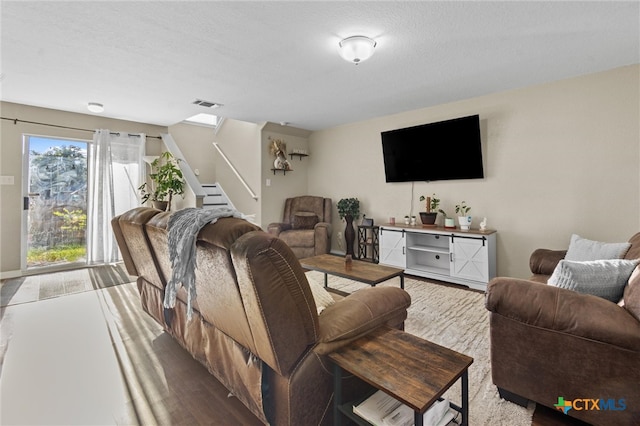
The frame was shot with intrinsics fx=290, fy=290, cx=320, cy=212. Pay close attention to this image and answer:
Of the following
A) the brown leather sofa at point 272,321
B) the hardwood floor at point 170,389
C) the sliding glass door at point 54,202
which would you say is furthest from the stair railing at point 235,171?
the brown leather sofa at point 272,321

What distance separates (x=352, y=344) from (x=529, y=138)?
3556 millimetres

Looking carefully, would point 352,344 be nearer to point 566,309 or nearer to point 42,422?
point 566,309

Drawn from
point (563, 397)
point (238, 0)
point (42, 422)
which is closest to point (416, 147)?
point (238, 0)

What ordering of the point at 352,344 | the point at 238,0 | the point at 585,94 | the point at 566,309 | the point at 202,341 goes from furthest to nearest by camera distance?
the point at 585,94 → the point at 238,0 → the point at 202,341 → the point at 566,309 → the point at 352,344

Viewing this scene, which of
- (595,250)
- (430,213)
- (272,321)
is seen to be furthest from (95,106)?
(595,250)

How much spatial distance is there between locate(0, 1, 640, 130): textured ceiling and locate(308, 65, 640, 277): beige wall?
0.83 feet

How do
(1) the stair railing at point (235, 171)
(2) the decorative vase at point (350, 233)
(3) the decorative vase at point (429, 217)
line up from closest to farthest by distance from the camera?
1. (3) the decorative vase at point (429, 217)
2. (2) the decorative vase at point (350, 233)
3. (1) the stair railing at point (235, 171)

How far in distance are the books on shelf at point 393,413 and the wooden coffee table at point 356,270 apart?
1310 mm

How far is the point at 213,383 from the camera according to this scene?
5.83 ft

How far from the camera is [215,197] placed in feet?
19.6

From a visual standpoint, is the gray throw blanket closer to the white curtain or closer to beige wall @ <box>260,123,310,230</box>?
beige wall @ <box>260,123,310,230</box>

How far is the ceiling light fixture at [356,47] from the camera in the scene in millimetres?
2291

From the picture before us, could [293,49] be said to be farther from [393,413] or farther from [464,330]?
[464,330]

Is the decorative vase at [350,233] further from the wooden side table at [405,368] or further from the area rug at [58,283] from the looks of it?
the wooden side table at [405,368]
